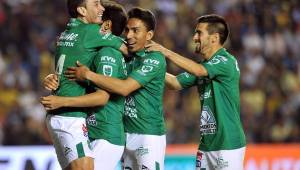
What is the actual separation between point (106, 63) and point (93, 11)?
23.2 inches

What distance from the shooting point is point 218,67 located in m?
8.55

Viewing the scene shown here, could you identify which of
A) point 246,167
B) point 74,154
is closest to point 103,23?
point 74,154

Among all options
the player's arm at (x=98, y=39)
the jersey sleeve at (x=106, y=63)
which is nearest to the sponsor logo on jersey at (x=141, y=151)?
the jersey sleeve at (x=106, y=63)

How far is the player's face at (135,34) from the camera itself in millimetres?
8547

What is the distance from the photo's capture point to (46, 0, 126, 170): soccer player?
7.90 metres

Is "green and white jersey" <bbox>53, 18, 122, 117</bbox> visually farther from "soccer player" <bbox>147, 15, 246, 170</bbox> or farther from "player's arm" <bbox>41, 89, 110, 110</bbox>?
"soccer player" <bbox>147, 15, 246, 170</bbox>

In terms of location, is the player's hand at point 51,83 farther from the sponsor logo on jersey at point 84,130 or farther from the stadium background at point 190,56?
the stadium background at point 190,56

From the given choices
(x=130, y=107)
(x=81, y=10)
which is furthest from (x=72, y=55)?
(x=130, y=107)

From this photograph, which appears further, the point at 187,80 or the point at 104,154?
the point at 187,80

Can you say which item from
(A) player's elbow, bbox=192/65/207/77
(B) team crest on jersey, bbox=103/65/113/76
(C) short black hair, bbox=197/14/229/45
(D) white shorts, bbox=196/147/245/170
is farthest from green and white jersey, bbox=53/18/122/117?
(D) white shorts, bbox=196/147/245/170

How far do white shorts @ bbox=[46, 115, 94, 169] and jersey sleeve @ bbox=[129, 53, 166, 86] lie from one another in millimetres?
732

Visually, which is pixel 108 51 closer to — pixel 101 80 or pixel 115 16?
pixel 101 80

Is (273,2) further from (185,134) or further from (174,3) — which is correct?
(185,134)

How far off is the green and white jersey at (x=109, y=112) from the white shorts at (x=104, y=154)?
51 millimetres
